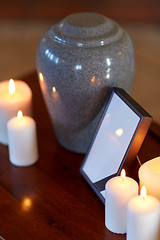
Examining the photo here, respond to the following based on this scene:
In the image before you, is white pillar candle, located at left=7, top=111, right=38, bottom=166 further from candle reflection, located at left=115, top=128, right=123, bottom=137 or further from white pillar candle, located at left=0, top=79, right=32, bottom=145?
candle reflection, located at left=115, top=128, right=123, bottom=137

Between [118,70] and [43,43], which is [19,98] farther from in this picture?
[118,70]

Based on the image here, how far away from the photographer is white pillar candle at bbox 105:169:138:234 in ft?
2.58

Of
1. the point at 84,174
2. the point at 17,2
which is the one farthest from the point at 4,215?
the point at 17,2

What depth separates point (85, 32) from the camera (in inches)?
37.9

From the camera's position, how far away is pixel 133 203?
0.74 m

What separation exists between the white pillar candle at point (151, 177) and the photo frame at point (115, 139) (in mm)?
77

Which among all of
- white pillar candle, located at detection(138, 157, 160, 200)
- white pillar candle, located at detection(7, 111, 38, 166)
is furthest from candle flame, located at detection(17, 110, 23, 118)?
white pillar candle, located at detection(138, 157, 160, 200)

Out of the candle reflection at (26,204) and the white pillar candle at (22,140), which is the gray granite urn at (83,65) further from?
the candle reflection at (26,204)

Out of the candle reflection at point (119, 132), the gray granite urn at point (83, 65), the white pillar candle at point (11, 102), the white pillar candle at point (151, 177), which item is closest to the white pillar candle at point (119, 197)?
the white pillar candle at point (151, 177)

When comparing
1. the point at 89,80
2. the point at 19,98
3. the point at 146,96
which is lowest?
the point at 146,96

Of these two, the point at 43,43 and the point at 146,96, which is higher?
the point at 43,43

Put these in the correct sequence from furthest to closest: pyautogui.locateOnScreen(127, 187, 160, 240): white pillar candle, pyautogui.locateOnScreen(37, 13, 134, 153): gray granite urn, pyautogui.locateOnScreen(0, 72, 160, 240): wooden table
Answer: pyautogui.locateOnScreen(37, 13, 134, 153): gray granite urn → pyautogui.locateOnScreen(0, 72, 160, 240): wooden table → pyautogui.locateOnScreen(127, 187, 160, 240): white pillar candle

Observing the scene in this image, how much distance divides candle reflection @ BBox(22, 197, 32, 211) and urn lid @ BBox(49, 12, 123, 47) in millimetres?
342

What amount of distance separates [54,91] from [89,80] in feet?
0.30
